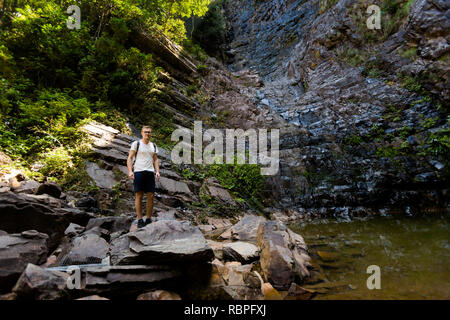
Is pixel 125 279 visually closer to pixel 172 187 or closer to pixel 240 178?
pixel 172 187

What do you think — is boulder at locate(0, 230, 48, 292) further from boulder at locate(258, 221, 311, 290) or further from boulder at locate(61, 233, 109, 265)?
boulder at locate(258, 221, 311, 290)

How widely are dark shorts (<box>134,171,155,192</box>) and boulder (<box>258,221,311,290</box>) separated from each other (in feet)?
8.41

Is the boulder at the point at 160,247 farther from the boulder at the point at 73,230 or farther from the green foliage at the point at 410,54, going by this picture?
the green foliage at the point at 410,54

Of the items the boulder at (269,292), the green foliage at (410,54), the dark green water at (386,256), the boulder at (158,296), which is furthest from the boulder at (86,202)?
the green foliage at (410,54)

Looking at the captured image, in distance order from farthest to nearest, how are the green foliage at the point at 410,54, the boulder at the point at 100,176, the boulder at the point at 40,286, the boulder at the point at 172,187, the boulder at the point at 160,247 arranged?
the green foliage at the point at 410,54
the boulder at the point at 172,187
the boulder at the point at 100,176
the boulder at the point at 160,247
the boulder at the point at 40,286

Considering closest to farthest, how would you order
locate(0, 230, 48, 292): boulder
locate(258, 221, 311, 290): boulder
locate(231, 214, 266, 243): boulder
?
locate(0, 230, 48, 292): boulder → locate(258, 221, 311, 290): boulder → locate(231, 214, 266, 243): boulder

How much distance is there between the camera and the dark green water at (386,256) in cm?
317

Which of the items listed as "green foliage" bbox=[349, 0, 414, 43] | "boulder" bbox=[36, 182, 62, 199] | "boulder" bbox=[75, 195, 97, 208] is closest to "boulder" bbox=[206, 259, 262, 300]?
"boulder" bbox=[75, 195, 97, 208]

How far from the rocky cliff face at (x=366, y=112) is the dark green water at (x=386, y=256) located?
2340 mm

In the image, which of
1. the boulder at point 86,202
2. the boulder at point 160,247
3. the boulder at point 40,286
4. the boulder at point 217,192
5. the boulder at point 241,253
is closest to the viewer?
the boulder at point 40,286

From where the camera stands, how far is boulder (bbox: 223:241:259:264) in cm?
407

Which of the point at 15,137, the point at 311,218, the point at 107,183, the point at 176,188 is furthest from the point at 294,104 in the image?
the point at 15,137

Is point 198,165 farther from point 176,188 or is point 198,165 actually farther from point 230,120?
point 230,120
